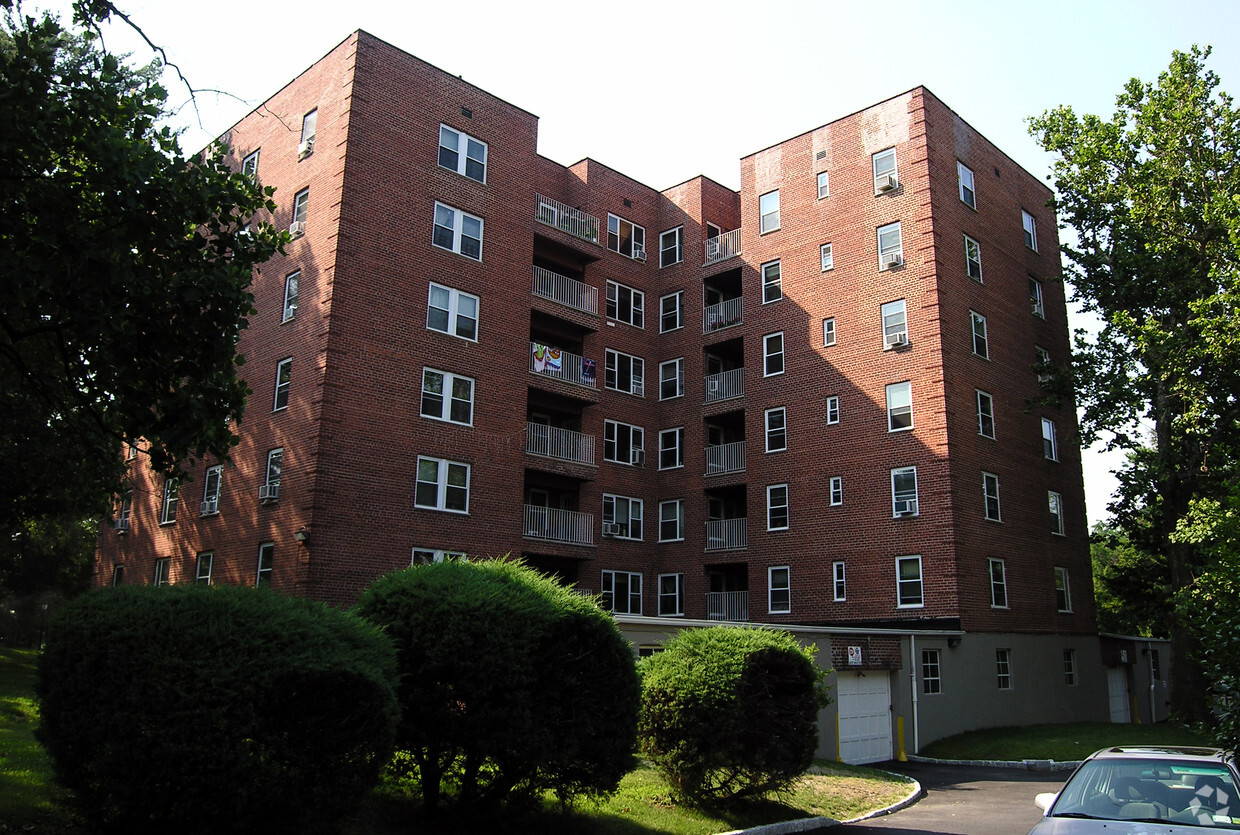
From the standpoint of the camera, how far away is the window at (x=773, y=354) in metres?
33.8

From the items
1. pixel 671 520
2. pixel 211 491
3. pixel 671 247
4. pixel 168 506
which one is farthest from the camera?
pixel 671 247

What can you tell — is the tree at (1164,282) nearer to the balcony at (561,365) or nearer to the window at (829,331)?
the window at (829,331)

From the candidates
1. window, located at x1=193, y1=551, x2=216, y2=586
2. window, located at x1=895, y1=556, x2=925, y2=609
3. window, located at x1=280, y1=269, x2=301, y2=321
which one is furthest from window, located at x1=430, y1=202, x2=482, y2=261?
window, located at x1=895, y1=556, x2=925, y2=609

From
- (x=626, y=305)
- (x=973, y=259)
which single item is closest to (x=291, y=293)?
(x=626, y=305)

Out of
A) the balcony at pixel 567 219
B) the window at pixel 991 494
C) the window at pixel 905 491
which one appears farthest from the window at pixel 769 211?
the window at pixel 991 494

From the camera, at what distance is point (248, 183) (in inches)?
493

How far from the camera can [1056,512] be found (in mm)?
33625

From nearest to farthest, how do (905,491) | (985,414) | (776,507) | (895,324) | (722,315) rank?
(905,491)
(895,324)
(985,414)
(776,507)
(722,315)

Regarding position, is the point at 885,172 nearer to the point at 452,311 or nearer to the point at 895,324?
the point at 895,324

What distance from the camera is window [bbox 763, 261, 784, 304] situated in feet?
113

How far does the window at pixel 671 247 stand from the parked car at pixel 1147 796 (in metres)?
31.0

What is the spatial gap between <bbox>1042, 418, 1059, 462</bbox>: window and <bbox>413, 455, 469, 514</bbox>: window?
20770 millimetres

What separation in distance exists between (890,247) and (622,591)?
15137 mm

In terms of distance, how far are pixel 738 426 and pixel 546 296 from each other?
31.5ft
